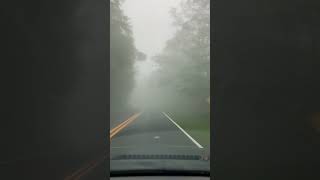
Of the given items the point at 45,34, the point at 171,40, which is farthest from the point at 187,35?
the point at 45,34

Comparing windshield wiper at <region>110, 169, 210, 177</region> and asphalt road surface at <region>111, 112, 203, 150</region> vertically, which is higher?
windshield wiper at <region>110, 169, 210, 177</region>

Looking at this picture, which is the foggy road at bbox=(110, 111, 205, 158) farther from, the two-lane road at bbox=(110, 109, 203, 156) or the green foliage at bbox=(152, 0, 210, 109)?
the green foliage at bbox=(152, 0, 210, 109)

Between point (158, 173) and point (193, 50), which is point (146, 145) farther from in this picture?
point (193, 50)

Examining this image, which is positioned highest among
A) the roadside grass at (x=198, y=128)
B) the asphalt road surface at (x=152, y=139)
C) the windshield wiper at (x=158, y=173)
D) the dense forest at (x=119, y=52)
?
the dense forest at (x=119, y=52)

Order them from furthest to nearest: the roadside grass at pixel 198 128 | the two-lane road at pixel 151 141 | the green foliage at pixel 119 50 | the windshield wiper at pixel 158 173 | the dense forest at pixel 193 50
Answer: the dense forest at pixel 193 50, the green foliage at pixel 119 50, the roadside grass at pixel 198 128, the two-lane road at pixel 151 141, the windshield wiper at pixel 158 173

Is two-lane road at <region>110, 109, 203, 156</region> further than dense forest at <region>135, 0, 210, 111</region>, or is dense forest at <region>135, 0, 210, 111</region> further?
dense forest at <region>135, 0, 210, 111</region>

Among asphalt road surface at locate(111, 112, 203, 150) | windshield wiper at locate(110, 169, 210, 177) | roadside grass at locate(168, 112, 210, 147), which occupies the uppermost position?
windshield wiper at locate(110, 169, 210, 177)

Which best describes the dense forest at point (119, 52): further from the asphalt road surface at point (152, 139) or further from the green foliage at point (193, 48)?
the asphalt road surface at point (152, 139)

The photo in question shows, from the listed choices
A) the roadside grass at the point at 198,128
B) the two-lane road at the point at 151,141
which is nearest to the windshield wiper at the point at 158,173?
the two-lane road at the point at 151,141

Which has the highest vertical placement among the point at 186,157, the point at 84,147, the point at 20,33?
the point at 20,33

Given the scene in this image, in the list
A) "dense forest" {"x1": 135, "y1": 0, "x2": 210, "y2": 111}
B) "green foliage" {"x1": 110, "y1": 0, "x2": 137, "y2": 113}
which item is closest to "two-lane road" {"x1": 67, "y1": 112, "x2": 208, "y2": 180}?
"green foliage" {"x1": 110, "y1": 0, "x2": 137, "y2": 113}

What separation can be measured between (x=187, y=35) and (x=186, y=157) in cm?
2971
